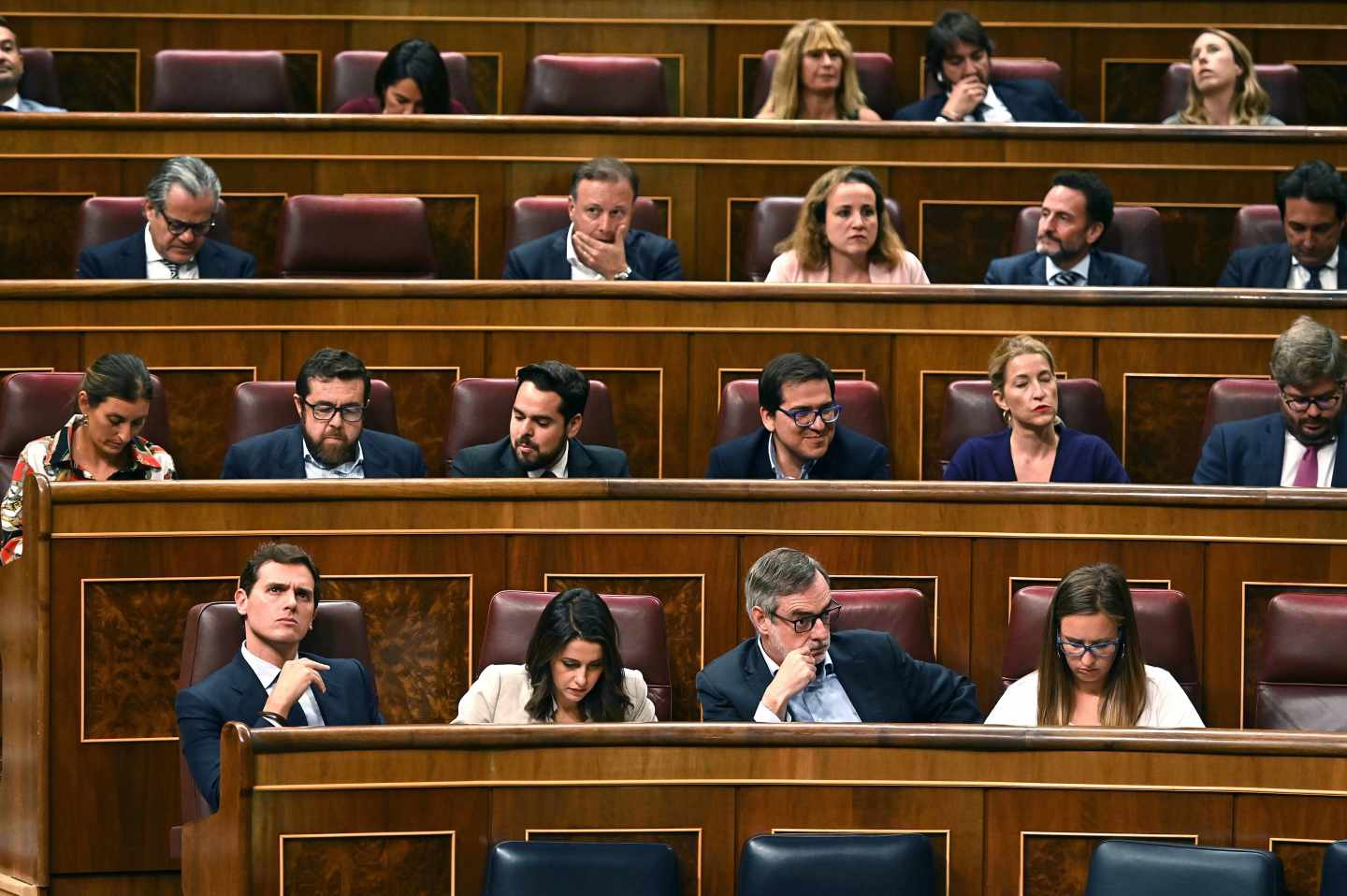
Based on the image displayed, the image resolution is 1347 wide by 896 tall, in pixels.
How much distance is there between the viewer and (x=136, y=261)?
2.69 metres

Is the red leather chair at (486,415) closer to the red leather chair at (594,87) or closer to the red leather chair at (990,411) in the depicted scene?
the red leather chair at (990,411)

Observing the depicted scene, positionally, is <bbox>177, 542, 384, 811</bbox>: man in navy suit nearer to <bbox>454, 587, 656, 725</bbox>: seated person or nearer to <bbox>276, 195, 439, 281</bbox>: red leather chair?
<bbox>454, 587, 656, 725</bbox>: seated person

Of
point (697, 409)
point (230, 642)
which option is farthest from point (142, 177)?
point (230, 642)

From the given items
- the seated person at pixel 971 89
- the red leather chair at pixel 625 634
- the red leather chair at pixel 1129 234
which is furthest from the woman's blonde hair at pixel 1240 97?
the red leather chair at pixel 625 634

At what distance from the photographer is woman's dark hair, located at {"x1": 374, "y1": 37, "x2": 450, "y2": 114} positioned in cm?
299

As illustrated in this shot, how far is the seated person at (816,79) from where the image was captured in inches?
119

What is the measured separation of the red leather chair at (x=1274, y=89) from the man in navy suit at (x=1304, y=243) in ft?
1.65

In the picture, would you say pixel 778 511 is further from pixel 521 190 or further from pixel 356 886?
pixel 521 190

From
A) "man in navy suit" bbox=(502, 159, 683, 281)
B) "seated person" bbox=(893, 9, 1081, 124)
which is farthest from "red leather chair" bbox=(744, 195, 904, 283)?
"seated person" bbox=(893, 9, 1081, 124)

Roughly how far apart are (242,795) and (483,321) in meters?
0.98

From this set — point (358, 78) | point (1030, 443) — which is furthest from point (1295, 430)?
point (358, 78)

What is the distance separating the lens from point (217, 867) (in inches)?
68.0

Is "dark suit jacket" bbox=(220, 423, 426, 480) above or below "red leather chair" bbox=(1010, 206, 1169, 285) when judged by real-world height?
below

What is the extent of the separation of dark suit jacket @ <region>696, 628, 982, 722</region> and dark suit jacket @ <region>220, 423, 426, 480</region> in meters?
0.49
